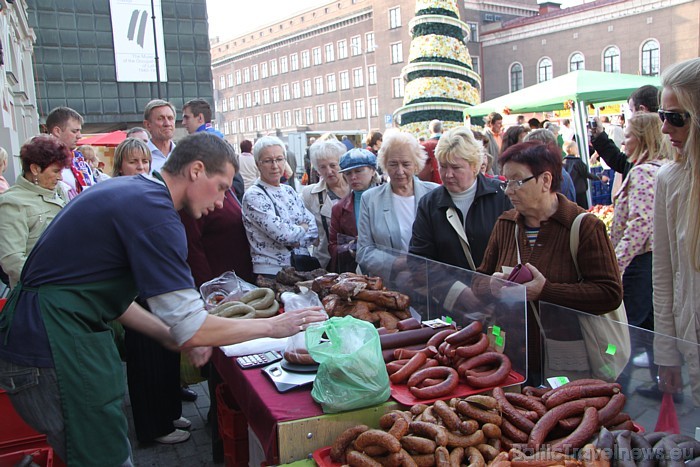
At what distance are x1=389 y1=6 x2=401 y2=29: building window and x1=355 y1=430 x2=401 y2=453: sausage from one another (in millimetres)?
49853

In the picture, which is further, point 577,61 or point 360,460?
point 577,61

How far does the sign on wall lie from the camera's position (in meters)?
24.9

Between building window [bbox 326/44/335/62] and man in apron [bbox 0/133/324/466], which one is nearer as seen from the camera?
man in apron [bbox 0/133/324/466]

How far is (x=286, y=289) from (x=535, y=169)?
176cm

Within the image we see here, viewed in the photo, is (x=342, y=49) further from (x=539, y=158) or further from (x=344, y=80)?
(x=539, y=158)

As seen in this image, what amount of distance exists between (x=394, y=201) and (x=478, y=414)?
7.65 feet

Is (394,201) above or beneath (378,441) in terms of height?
above

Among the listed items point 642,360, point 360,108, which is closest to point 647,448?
point 642,360

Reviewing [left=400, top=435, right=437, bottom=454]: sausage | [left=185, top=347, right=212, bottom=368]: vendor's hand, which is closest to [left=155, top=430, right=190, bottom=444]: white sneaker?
[left=185, top=347, right=212, bottom=368]: vendor's hand

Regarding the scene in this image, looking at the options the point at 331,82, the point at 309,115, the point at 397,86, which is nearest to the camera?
the point at 397,86

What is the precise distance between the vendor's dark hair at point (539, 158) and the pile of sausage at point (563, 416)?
1.12 meters

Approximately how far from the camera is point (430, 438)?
194 cm

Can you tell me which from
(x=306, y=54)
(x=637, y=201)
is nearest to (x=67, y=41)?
(x=637, y=201)

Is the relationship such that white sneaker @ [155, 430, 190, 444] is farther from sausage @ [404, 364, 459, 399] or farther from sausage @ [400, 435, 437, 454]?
sausage @ [400, 435, 437, 454]
